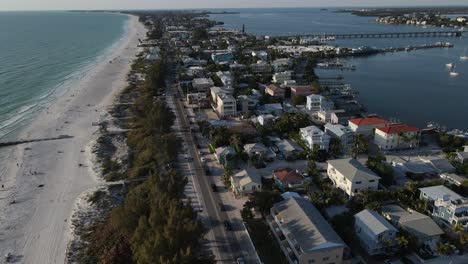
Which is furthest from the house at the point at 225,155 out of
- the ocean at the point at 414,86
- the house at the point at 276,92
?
the ocean at the point at 414,86

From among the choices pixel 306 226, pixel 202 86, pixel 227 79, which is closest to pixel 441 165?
pixel 306 226

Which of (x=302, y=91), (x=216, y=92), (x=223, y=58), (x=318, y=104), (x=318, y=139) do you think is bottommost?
(x=318, y=139)

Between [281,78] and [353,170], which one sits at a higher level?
[281,78]

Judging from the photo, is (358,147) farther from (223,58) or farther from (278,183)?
(223,58)

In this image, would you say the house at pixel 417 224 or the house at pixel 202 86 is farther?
the house at pixel 202 86

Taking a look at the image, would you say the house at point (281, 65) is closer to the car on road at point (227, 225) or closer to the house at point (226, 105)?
the house at point (226, 105)

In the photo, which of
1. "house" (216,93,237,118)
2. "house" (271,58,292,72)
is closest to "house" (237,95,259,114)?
Result: "house" (216,93,237,118)

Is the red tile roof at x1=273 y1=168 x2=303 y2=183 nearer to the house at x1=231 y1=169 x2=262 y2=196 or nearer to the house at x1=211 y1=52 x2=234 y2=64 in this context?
the house at x1=231 y1=169 x2=262 y2=196
